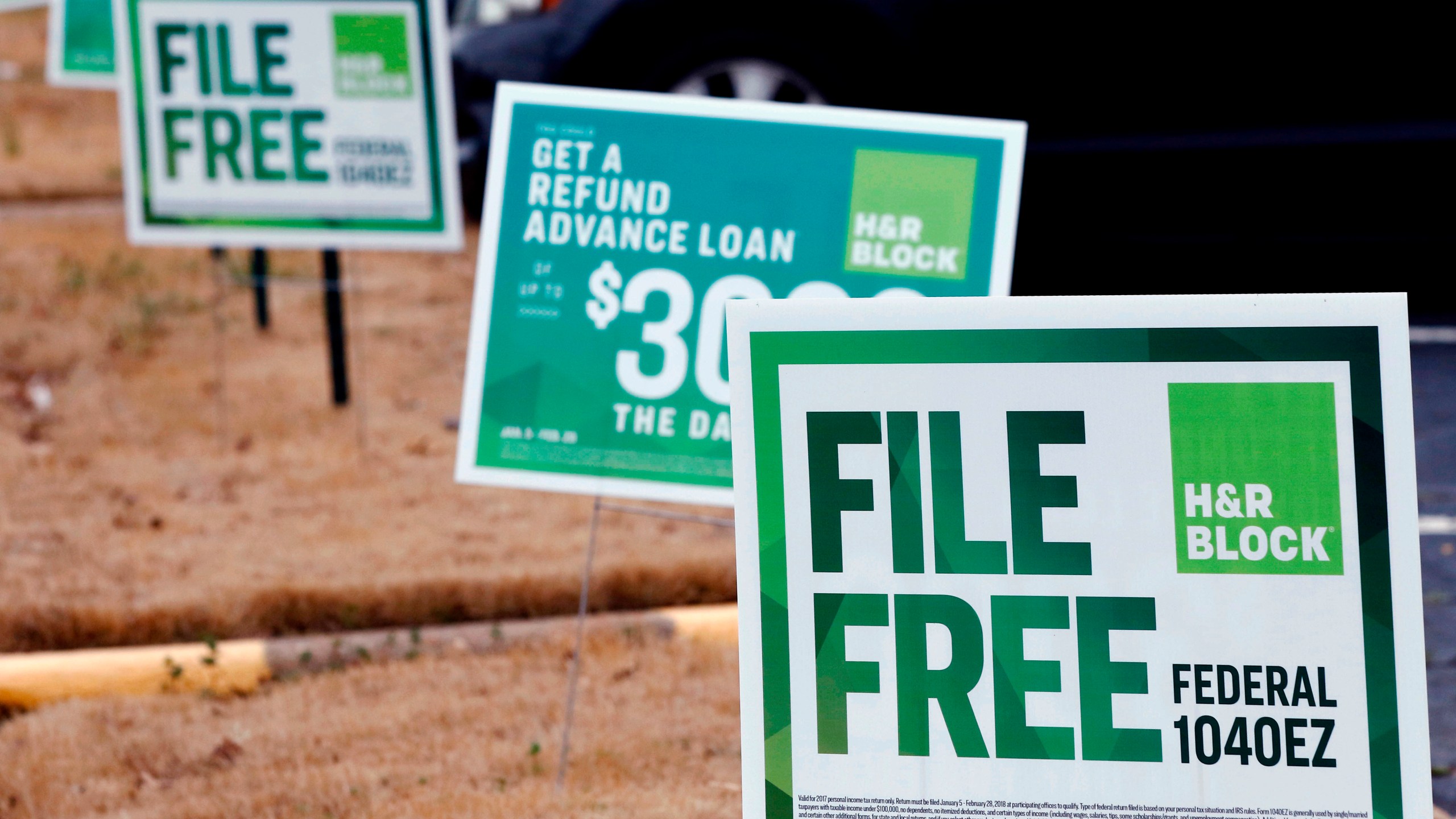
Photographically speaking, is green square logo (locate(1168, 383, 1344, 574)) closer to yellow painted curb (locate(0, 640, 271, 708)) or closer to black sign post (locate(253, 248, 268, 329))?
yellow painted curb (locate(0, 640, 271, 708))

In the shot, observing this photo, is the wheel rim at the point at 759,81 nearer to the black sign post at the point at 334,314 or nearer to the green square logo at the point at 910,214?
the black sign post at the point at 334,314

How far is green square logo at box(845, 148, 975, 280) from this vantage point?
2932 mm

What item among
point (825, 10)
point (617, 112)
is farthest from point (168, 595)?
point (825, 10)

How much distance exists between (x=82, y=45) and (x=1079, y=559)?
8.84 meters

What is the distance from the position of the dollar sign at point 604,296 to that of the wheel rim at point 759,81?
2988 millimetres

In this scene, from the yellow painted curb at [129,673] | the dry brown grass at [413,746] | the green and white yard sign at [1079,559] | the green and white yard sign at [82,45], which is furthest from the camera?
the green and white yard sign at [82,45]

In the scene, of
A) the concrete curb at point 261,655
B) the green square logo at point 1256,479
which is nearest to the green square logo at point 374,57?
the concrete curb at point 261,655

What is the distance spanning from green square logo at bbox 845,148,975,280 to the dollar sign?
18.0 inches

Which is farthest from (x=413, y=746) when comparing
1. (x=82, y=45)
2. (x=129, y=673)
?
(x=82, y=45)

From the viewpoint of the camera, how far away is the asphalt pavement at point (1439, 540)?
3193 mm

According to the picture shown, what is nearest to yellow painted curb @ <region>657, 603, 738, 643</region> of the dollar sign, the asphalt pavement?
the dollar sign

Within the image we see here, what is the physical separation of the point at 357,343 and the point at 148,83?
132 cm

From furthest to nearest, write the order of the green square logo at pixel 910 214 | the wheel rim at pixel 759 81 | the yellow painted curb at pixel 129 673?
the wheel rim at pixel 759 81, the yellow painted curb at pixel 129 673, the green square logo at pixel 910 214

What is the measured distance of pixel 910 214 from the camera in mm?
2973
